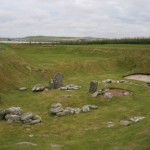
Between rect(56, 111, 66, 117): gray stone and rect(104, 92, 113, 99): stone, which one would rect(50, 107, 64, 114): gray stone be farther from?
rect(104, 92, 113, 99): stone

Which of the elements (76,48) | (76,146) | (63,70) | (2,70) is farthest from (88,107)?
(76,48)

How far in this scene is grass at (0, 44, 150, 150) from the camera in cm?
2570

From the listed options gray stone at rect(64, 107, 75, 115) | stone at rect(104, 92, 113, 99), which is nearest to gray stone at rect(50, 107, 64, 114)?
gray stone at rect(64, 107, 75, 115)

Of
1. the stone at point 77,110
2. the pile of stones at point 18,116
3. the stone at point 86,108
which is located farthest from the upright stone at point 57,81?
the pile of stones at point 18,116

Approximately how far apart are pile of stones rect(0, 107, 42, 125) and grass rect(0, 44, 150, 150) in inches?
26.7

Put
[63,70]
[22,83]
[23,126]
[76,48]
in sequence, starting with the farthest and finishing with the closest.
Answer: [76,48] < [63,70] < [22,83] < [23,126]

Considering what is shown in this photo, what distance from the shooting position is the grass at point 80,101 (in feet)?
84.3

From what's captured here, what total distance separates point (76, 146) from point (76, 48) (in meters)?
56.0

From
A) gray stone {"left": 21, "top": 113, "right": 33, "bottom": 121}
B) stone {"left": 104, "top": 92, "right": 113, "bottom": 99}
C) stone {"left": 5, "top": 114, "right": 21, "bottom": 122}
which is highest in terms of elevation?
stone {"left": 104, "top": 92, "right": 113, "bottom": 99}

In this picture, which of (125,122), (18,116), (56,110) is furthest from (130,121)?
(18,116)

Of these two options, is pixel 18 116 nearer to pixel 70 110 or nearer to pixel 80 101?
pixel 70 110

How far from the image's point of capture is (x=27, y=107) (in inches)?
1502

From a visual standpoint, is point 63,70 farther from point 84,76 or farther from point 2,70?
point 2,70

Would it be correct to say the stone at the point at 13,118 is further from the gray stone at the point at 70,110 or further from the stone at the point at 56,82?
the stone at the point at 56,82
